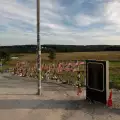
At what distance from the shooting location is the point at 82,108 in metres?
12.1

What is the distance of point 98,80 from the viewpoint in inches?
519

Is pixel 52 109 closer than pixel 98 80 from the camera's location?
Yes

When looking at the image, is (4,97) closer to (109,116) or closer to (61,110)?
(61,110)

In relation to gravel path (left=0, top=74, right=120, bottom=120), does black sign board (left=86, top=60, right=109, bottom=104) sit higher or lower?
higher

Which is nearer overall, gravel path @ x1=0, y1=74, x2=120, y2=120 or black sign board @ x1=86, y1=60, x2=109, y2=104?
gravel path @ x1=0, y1=74, x2=120, y2=120

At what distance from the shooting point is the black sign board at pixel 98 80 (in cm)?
1260

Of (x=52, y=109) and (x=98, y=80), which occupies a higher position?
(x=98, y=80)

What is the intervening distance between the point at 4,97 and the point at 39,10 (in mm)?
4656

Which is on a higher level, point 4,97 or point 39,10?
point 39,10

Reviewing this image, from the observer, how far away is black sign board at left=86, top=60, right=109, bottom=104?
12.6m

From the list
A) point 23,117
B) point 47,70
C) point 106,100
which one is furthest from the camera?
point 47,70

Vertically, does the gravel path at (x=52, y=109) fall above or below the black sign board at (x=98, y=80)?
below

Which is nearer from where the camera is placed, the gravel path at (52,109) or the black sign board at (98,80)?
the gravel path at (52,109)

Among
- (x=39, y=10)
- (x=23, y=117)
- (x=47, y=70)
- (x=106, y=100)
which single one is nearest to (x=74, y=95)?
(x=106, y=100)
